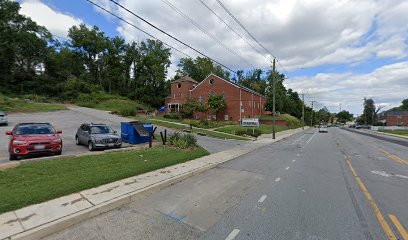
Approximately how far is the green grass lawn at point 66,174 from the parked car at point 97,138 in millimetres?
2455

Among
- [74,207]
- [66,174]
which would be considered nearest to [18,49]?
[66,174]

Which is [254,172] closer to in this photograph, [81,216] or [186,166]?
[186,166]

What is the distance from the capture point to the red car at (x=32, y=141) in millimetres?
8719

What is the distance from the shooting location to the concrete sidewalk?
155 inches

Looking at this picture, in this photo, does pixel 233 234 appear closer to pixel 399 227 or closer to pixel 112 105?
pixel 399 227

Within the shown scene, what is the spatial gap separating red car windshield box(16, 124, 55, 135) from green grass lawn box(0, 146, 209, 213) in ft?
9.20

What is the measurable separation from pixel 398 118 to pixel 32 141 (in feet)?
400

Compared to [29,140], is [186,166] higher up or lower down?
lower down

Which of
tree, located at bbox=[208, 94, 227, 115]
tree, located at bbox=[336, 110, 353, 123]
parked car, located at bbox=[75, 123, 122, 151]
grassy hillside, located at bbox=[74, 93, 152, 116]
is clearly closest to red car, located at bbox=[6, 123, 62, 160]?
parked car, located at bbox=[75, 123, 122, 151]

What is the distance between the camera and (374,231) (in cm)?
406

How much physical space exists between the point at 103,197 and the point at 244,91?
4103 centimetres

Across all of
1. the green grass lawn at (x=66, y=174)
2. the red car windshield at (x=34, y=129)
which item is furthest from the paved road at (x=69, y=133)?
the green grass lawn at (x=66, y=174)

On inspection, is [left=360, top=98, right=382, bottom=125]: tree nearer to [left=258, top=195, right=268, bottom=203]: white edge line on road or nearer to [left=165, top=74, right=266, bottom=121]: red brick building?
[left=165, top=74, right=266, bottom=121]: red brick building

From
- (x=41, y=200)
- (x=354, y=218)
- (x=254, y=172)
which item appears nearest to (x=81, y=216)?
(x=41, y=200)
